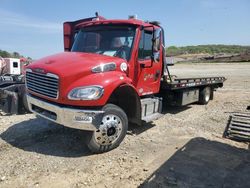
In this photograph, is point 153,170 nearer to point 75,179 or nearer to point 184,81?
point 75,179

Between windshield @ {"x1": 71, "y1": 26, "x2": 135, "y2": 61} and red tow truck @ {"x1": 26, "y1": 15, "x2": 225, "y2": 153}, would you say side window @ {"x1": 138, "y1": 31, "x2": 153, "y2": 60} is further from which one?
windshield @ {"x1": 71, "y1": 26, "x2": 135, "y2": 61}

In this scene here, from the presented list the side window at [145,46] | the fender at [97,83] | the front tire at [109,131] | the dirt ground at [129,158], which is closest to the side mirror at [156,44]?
the side window at [145,46]

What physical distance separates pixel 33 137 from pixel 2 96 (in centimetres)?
280

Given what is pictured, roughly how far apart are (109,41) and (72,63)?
1.33m

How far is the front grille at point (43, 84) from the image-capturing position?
5.28m

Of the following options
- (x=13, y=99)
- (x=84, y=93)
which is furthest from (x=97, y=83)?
(x=13, y=99)

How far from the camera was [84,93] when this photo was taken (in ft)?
16.8

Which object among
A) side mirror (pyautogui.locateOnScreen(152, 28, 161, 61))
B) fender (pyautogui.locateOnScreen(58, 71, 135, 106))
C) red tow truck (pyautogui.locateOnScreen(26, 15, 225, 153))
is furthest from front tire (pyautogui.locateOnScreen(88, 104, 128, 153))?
side mirror (pyautogui.locateOnScreen(152, 28, 161, 61))

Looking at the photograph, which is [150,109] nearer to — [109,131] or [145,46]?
[145,46]

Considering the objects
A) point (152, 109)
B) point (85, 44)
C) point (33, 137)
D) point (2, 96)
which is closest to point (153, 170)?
point (152, 109)

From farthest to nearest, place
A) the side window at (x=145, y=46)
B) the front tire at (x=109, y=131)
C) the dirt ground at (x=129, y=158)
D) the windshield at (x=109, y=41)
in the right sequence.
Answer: the side window at (x=145, y=46), the windshield at (x=109, y=41), the front tire at (x=109, y=131), the dirt ground at (x=129, y=158)

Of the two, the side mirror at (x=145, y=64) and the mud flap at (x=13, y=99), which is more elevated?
the side mirror at (x=145, y=64)

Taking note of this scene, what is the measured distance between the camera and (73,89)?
5.14 meters

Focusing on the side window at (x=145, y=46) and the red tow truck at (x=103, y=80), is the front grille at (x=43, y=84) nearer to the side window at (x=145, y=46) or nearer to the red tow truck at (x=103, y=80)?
the red tow truck at (x=103, y=80)
